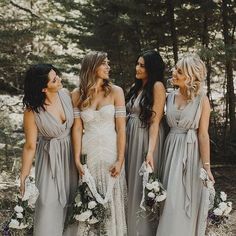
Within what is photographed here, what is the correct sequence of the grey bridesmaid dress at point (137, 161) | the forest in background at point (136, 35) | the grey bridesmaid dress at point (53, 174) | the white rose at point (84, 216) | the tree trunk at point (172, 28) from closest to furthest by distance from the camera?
the white rose at point (84, 216) → the grey bridesmaid dress at point (53, 174) → the grey bridesmaid dress at point (137, 161) → the forest in background at point (136, 35) → the tree trunk at point (172, 28)

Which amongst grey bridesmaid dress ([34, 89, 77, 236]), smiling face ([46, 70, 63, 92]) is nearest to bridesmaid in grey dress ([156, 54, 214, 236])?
grey bridesmaid dress ([34, 89, 77, 236])

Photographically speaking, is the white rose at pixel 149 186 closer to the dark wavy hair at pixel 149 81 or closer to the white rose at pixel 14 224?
the dark wavy hair at pixel 149 81

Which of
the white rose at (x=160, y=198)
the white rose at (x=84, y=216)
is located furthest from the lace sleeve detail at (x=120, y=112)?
the white rose at (x=84, y=216)

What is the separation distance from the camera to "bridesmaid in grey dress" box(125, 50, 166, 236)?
4.38 meters

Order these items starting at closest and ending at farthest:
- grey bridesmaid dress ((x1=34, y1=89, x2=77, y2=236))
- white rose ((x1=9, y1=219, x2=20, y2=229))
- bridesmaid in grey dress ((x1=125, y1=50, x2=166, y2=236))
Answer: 1. white rose ((x1=9, y1=219, x2=20, y2=229))
2. grey bridesmaid dress ((x1=34, y1=89, x2=77, y2=236))
3. bridesmaid in grey dress ((x1=125, y1=50, x2=166, y2=236))

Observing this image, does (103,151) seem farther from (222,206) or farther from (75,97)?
(222,206)

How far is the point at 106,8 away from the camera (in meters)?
7.71

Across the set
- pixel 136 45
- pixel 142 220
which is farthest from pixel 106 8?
pixel 142 220

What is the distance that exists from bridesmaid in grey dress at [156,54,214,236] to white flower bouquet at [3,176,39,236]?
1285 mm

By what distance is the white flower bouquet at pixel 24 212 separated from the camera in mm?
3979

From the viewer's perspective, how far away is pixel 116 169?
168 inches

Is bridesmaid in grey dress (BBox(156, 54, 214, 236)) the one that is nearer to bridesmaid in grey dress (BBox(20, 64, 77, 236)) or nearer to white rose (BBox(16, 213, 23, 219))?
bridesmaid in grey dress (BBox(20, 64, 77, 236))

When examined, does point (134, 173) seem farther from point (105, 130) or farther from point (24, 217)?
point (24, 217)

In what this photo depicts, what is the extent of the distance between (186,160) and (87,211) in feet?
3.59
